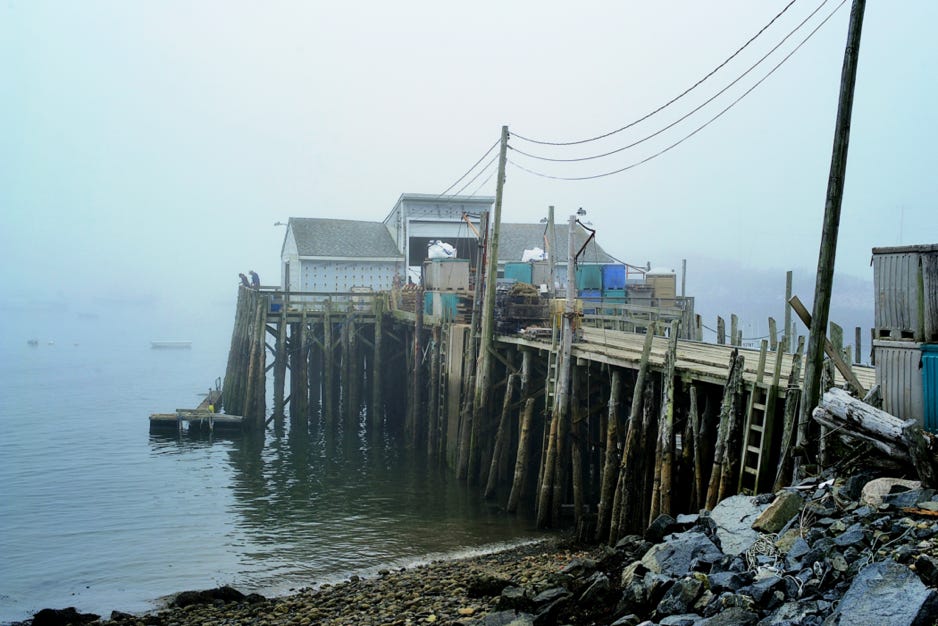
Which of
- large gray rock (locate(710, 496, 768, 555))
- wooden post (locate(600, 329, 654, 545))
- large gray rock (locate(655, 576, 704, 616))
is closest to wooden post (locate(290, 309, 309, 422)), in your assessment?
→ wooden post (locate(600, 329, 654, 545))

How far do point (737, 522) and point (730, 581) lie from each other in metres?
1.90

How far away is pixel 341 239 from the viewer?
156ft

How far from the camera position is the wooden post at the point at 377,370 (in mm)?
32594

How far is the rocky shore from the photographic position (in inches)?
285

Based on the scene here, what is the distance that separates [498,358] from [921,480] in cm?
1454

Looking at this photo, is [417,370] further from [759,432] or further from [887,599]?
[887,599]

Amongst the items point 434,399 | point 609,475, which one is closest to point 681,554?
point 609,475

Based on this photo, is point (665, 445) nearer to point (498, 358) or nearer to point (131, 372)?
point (498, 358)

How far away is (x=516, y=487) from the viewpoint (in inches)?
788

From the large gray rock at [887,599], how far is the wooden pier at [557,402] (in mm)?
3751

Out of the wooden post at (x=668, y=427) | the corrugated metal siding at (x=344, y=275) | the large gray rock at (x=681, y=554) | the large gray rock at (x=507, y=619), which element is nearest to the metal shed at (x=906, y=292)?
the wooden post at (x=668, y=427)

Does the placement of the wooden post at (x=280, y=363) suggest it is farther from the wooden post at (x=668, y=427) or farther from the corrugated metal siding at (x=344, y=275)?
the wooden post at (x=668, y=427)

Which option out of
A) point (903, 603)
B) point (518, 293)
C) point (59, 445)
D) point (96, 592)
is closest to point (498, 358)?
point (518, 293)

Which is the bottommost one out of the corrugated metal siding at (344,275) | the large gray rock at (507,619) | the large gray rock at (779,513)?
the large gray rock at (507,619)
